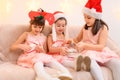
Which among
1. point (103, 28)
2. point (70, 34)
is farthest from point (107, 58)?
point (70, 34)

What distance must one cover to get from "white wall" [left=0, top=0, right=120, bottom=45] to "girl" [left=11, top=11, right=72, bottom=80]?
0.54 m

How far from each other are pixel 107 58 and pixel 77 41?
36 cm

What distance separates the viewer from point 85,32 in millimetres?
2391

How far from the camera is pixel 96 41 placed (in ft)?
7.64

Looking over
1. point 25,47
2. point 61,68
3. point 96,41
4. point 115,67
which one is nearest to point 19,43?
point 25,47

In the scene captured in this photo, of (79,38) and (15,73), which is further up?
(79,38)

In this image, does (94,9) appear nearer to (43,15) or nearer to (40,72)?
(43,15)

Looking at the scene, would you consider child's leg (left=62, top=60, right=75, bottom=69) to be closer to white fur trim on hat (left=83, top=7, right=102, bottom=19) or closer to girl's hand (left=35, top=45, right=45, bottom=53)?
girl's hand (left=35, top=45, right=45, bottom=53)

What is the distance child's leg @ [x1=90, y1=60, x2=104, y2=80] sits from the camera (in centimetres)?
199

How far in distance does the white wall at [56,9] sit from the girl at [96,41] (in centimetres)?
61

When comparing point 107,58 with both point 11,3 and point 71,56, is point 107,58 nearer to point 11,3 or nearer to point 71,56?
point 71,56

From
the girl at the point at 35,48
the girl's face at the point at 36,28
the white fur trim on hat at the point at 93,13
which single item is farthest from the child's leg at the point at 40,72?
the white fur trim on hat at the point at 93,13

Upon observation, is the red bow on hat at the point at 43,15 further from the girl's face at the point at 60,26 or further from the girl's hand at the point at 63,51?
the girl's hand at the point at 63,51

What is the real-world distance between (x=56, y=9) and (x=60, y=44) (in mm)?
674
